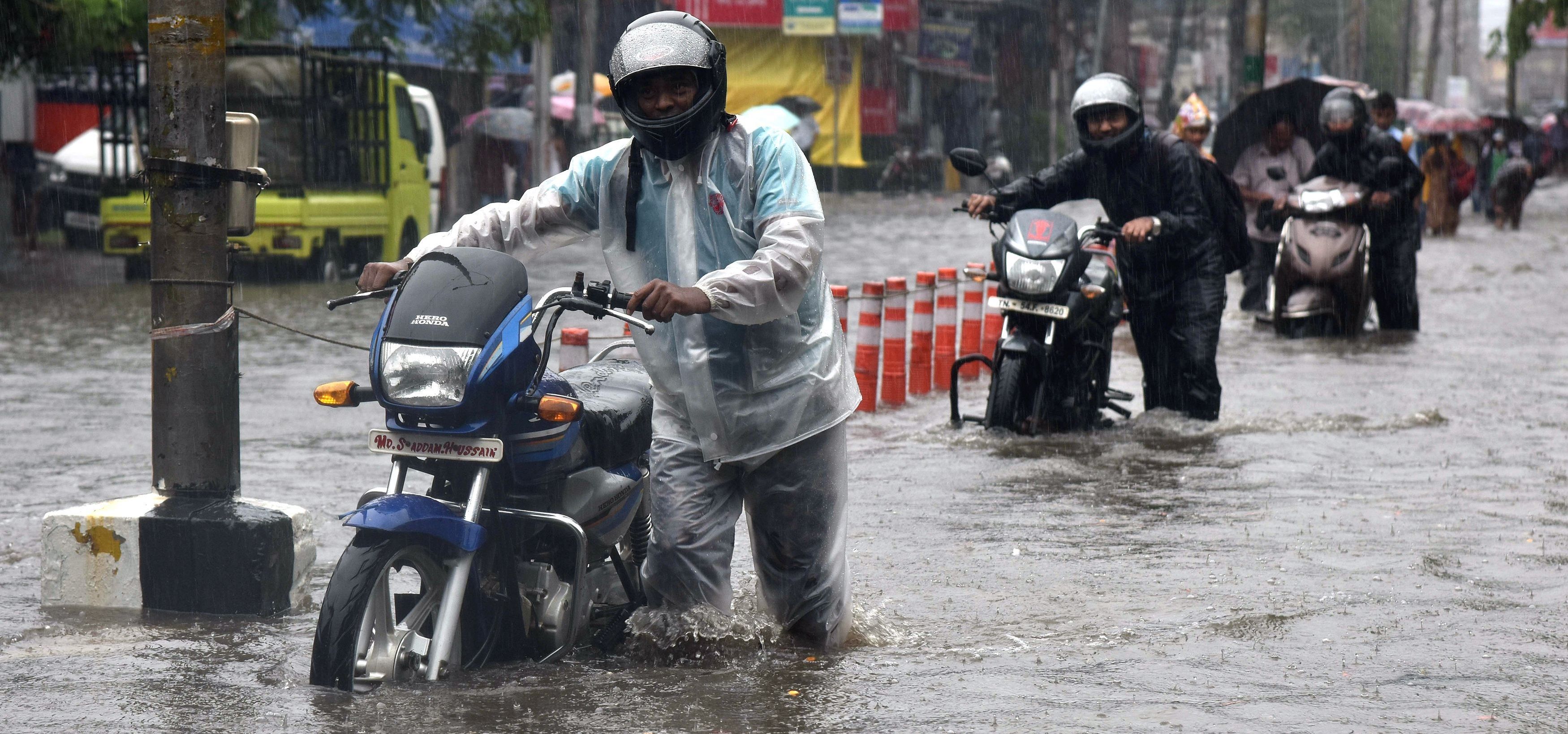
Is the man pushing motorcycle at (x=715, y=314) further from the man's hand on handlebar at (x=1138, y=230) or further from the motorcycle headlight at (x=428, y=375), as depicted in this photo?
the man's hand on handlebar at (x=1138, y=230)

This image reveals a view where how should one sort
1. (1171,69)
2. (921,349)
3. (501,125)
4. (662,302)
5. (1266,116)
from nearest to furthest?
(662,302), (921,349), (1266,116), (501,125), (1171,69)

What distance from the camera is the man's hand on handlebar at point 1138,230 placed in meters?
8.18

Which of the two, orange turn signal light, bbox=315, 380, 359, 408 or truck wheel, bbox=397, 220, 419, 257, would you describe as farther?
truck wheel, bbox=397, 220, 419, 257

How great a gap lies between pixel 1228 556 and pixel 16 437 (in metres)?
5.88

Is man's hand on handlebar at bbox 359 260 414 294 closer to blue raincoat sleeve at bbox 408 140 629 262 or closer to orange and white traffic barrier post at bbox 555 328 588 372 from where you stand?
blue raincoat sleeve at bbox 408 140 629 262

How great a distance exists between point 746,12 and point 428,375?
37747 millimetres

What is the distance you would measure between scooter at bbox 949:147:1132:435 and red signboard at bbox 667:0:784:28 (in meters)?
32.7

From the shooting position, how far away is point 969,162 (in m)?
7.43

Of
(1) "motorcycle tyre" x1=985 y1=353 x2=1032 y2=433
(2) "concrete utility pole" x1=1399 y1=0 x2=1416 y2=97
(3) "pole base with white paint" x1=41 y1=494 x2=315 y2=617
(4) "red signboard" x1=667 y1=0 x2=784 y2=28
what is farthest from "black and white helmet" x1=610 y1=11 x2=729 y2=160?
(2) "concrete utility pole" x1=1399 y1=0 x2=1416 y2=97

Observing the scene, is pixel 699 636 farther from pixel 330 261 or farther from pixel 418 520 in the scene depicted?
pixel 330 261

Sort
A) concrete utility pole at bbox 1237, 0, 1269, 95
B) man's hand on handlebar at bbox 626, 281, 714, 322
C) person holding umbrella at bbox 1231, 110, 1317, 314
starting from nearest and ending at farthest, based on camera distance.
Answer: man's hand on handlebar at bbox 626, 281, 714, 322 < person holding umbrella at bbox 1231, 110, 1317, 314 < concrete utility pole at bbox 1237, 0, 1269, 95

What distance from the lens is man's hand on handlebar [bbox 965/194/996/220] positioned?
28.3 ft

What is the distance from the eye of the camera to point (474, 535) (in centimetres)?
414

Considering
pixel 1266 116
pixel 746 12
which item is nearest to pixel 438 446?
pixel 1266 116
